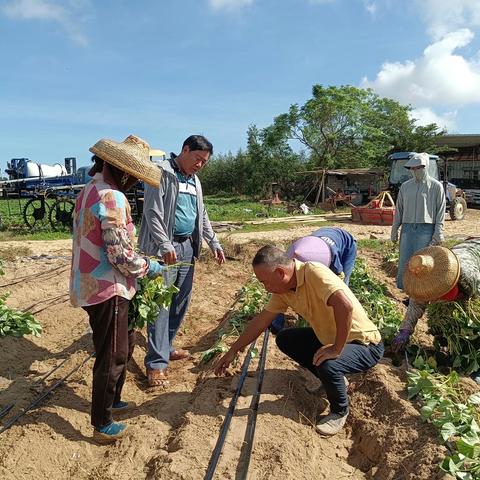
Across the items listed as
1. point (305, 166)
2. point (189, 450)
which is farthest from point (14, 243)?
point (305, 166)

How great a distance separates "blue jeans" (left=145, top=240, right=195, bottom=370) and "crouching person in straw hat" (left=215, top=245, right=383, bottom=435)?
0.81m

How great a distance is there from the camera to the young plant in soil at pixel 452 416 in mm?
2285

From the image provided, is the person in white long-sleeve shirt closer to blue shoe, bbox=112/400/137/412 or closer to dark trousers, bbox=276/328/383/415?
dark trousers, bbox=276/328/383/415

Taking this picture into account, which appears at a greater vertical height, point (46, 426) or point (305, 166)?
point (305, 166)

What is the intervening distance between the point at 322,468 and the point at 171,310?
1.79 metres

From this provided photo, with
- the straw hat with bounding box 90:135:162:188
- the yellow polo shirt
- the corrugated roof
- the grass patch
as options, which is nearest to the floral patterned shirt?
the straw hat with bounding box 90:135:162:188

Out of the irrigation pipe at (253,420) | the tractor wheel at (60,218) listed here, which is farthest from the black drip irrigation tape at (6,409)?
the tractor wheel at (60,218)

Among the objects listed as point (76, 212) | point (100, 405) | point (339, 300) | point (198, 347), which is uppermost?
point (76, 212)

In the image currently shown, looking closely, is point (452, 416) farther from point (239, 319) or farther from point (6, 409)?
point (6, 409)

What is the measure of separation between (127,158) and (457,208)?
14759 mm

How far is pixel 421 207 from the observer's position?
5.06 m

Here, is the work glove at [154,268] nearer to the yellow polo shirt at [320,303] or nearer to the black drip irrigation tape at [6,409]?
the yellow polo shirt at [320,303]

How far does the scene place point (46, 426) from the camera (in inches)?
121

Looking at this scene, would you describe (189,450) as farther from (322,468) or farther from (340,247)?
(340,247)
